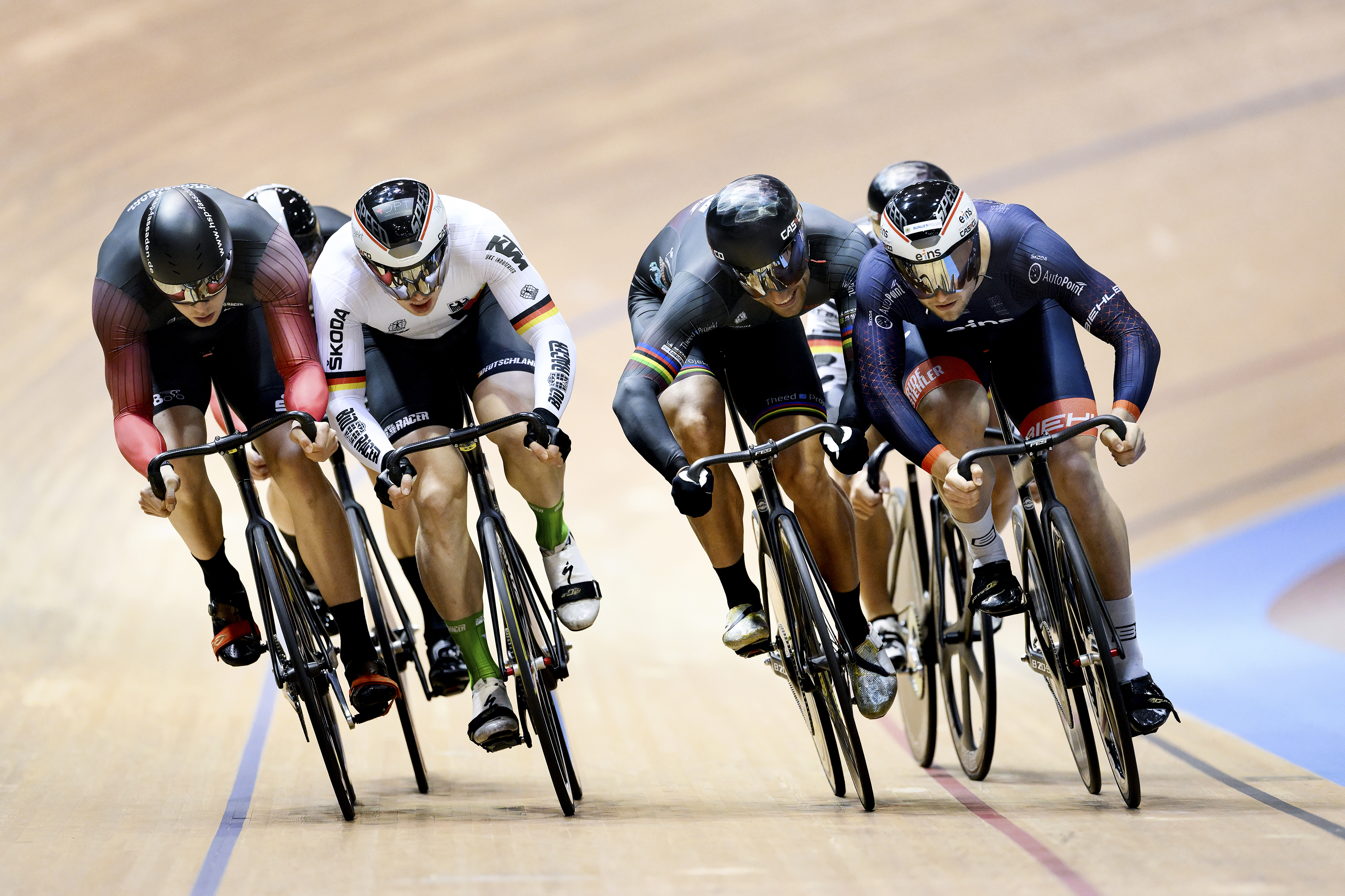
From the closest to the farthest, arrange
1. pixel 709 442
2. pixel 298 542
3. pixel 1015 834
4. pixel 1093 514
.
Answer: pixel 1015 834 → pixel 1093 514 → pixel 709 442 → pixel 298 542

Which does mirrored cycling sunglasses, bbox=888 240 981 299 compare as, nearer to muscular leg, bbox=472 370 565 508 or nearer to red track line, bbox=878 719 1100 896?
muscular leg, bbox=472 370 565 508

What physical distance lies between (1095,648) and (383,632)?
2.10m

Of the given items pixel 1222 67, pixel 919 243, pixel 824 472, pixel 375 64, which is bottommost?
pixel 824 472

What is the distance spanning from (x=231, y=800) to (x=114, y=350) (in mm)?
1287

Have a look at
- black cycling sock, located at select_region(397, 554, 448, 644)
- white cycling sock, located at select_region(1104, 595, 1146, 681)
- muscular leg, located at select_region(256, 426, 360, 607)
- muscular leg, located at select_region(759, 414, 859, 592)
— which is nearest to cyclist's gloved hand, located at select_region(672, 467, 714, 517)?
muscular leg, located at select_region(759, 414, 859, 592)

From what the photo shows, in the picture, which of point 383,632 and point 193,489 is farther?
point 383,632

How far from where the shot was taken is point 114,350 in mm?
3283

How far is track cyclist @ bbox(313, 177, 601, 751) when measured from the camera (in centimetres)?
322

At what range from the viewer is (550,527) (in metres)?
3.53

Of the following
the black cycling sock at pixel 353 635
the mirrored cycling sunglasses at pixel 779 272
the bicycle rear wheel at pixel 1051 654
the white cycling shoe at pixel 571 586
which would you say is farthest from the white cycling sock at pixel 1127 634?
the black cycling sock at pixel 353 635

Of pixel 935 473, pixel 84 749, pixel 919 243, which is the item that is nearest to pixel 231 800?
pixel 84 749

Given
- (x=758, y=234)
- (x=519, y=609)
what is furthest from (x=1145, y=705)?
(x=519, y=609)

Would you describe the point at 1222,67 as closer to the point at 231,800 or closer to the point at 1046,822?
the point at 1046,822

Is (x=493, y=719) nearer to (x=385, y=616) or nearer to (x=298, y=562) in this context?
(x=385, y=616)
